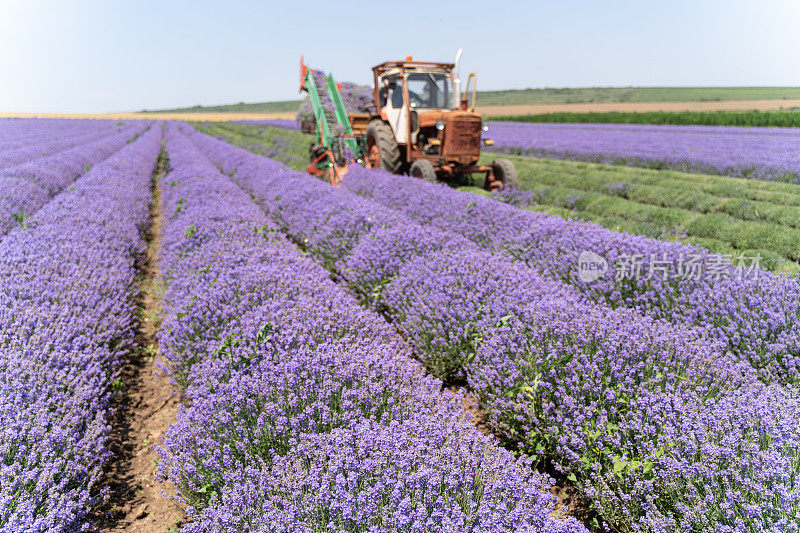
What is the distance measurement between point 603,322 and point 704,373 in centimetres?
61

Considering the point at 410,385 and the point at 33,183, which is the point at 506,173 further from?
the point at 33,183

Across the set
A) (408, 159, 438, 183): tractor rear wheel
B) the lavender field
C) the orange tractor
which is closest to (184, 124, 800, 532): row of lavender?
the lavender field

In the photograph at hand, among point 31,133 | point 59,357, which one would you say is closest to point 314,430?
point 59,357

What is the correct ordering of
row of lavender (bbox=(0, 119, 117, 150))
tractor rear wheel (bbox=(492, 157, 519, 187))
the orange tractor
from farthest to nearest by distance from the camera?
row of lavender (bbox=(0, 119, 117, 150)) < tractor rear wheel (bbox=(492, 157, 519, 187)) < the orange tractor

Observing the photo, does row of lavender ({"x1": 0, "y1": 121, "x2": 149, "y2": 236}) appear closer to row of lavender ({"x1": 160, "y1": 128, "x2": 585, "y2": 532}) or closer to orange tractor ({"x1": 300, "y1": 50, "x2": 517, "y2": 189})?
row of lavender ({"x1": 160, "y1": 128, "x2": 585, "y2": 532})

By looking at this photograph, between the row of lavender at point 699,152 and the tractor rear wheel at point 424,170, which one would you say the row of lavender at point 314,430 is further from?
the row of lavender at point 699,152

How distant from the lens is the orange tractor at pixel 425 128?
29.4 feet

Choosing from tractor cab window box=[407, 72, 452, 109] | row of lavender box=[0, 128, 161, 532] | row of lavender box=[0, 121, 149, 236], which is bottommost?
row of lavender box=[0, 128, 161, 532]

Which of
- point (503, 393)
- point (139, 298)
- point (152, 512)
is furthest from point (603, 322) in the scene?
point (139, 298)

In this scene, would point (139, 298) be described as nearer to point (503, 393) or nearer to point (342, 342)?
point (342, 342)

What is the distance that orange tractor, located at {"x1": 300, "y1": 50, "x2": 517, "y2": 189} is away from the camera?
8.95 m

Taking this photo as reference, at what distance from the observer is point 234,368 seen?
273 cm

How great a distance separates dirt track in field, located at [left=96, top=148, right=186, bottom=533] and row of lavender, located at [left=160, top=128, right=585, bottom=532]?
0.49 meters

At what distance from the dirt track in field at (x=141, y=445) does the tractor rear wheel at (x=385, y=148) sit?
20.3 feet
